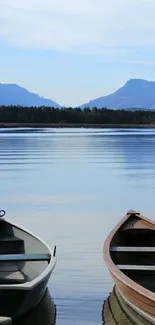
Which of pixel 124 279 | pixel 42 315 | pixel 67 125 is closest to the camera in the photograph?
pixel 124 279

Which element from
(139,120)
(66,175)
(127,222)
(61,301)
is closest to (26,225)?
(127,222)

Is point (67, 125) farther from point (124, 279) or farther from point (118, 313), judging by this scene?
point (124, 279)

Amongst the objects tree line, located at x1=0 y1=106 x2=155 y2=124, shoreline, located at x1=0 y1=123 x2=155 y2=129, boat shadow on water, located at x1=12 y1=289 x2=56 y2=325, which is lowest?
shoreline, located at x1=0 y1=123 x2=155 y2=129

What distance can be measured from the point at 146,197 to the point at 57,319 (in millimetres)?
18731

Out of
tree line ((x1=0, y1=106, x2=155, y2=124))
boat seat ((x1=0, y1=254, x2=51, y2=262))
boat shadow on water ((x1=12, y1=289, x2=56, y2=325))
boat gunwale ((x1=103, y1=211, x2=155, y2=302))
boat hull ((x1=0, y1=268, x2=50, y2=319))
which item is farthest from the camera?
tree line ((x1=0, y1=106, x2=155, y2=124))

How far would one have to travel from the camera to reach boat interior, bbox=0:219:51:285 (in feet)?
40.2

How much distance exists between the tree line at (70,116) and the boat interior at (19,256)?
488ft

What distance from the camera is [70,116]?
167 meters

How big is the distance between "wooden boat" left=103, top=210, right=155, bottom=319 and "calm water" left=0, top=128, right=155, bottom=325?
36.1 inches

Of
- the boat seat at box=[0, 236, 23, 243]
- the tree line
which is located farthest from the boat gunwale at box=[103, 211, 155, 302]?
the tree line

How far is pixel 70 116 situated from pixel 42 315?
510 feet

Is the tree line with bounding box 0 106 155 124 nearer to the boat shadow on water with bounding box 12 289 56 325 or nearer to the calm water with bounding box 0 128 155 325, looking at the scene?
the calm water with bounding box 0 128 155 325

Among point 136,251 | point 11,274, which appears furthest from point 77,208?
point 11,274

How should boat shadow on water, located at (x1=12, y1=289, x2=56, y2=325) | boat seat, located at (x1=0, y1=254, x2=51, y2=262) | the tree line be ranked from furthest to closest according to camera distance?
1. the tree line
2. boat seat, located at (x1=0, y1=254, x2=51, y2=262)
3. boat shadow on water, located at (x1=12, y1=289, x2=56, y2=325)
